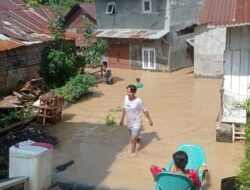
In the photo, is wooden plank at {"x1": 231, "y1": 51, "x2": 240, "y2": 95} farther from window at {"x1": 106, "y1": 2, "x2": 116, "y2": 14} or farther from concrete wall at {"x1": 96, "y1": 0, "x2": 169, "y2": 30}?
window at {"x1": 106, "y1": 2, "x2": 116, "y2": 14}

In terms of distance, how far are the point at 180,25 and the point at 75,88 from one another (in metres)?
9.64

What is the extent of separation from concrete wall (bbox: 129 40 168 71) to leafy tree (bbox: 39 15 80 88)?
6.08 meters

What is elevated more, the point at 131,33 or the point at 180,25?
the point at 180,25

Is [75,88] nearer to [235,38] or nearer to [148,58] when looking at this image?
[235,38]

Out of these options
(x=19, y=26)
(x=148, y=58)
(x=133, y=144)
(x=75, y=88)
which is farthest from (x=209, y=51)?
(x=133, y=144)

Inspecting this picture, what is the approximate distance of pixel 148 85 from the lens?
19.0 metres

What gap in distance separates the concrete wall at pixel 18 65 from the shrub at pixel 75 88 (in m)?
1.48

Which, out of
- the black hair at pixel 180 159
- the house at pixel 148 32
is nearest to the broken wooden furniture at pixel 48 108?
the black hair at pixel 180 159

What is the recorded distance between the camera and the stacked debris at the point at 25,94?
13.0 metres

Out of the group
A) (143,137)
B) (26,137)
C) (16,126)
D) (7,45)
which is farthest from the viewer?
(7,45)

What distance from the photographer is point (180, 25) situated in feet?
74.1

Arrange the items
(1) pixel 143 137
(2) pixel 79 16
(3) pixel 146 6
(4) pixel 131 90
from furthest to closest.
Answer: (2) pixel 79 16
(3) pixel 146 6
(1) pixel 143 137
(4) pixel 131 90

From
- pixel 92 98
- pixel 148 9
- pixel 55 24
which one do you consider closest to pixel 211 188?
pixel 92 98

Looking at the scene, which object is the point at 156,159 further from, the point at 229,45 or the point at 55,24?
the point at 55,24
